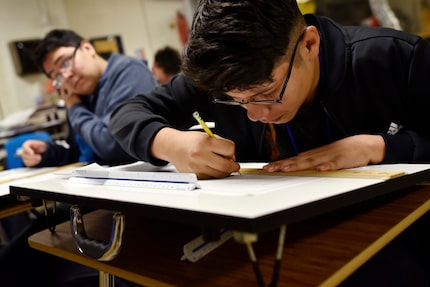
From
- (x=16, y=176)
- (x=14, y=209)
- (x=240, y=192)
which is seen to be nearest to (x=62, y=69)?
(x=16, y=176)

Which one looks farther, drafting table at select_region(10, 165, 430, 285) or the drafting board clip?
the drafting board clip

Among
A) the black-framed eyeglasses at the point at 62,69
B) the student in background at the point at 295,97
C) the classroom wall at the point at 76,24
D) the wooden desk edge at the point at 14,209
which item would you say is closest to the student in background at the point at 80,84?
the black-framed eyeglasses at the point at 62,69

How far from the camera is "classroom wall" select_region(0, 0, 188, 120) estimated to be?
407 centimetres

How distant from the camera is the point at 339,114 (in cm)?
104

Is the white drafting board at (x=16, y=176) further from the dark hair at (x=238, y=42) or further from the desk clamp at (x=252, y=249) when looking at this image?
the desk clamp at (x=252, y=249)

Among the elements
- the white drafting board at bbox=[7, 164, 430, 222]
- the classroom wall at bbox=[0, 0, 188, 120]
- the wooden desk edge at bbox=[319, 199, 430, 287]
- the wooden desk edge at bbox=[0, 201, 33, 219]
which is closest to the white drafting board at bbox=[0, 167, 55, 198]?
the wooden desk edge at bbox=[0, 201, 33, 219]

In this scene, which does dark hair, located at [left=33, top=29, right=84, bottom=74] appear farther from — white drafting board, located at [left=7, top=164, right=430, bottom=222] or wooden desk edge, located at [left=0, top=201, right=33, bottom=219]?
white drafting board, located at [left=7, top=164, right=430, bottom=222]

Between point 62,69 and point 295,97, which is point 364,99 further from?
point 62,69

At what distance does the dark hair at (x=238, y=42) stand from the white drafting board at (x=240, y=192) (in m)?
0.19

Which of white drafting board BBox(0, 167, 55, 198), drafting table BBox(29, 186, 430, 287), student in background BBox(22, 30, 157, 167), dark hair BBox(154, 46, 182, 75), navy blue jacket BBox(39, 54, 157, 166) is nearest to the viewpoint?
drafting table BBox(29, 186, 430, 287)

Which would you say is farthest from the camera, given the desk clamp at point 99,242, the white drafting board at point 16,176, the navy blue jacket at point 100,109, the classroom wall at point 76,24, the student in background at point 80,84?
the classroom wall at point 76,24

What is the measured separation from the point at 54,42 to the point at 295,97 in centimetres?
142

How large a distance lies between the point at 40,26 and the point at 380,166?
416 centimetres

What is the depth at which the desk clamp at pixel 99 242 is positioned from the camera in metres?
0.78
